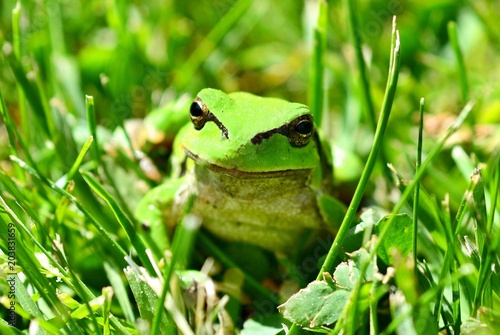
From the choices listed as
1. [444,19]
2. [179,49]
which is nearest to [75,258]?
[179,49]

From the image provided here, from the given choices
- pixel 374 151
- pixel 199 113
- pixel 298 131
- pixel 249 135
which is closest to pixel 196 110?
pixel 199 113

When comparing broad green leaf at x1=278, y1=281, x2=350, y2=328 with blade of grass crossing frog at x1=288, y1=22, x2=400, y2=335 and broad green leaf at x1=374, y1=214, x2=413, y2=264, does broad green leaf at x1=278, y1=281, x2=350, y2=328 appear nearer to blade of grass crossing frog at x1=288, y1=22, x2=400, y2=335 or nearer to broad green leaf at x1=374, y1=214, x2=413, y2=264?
blade of grass crossing frog at x1=288, y1=22, x2=400, y2=335

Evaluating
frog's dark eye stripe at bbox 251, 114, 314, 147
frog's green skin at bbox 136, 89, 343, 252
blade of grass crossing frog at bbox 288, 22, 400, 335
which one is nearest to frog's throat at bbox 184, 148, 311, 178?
frog's green skin at bbox 136, 89, 343, 252

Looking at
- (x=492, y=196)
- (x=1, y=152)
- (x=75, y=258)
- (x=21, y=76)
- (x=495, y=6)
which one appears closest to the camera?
(x=492, y=196)

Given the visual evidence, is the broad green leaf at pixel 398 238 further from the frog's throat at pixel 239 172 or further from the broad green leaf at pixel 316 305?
the frog's throat at pixel 239 172

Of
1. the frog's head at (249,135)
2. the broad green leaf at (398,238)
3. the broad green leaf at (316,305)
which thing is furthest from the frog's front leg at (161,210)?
the broad green leaf at (398,238)

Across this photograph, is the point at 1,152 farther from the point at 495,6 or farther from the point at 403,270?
the point at 495,6
